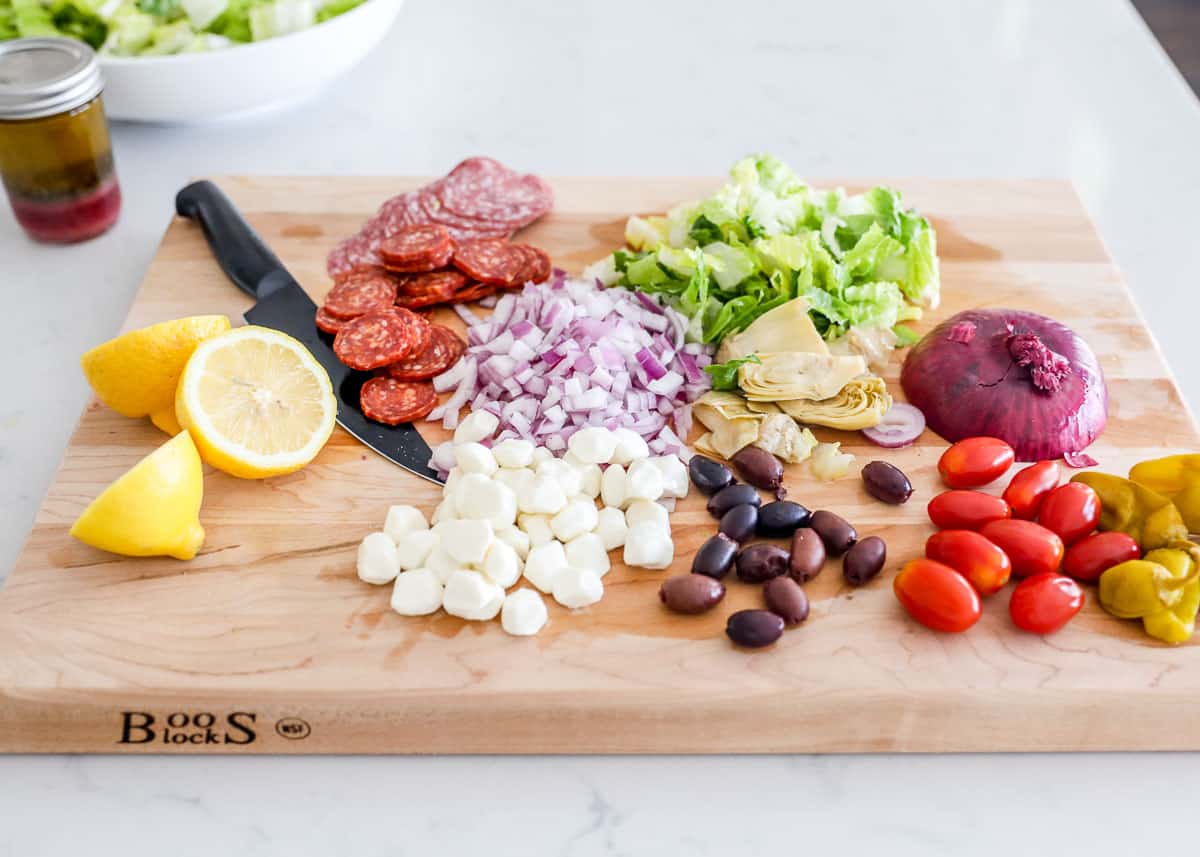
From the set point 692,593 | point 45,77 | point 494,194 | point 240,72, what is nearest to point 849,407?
point 692,593

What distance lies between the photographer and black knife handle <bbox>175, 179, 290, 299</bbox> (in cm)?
223

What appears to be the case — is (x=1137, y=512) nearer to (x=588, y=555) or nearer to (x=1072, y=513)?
(x=1072, y=513)

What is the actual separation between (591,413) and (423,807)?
27.8 inches

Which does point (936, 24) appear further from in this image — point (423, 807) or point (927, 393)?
point (423, 807)

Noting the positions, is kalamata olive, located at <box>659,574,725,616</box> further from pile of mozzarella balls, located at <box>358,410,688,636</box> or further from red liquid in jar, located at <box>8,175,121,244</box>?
red liquid in jar, located at <box>8,175,121,244</box>

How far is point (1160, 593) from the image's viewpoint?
63.9 inches

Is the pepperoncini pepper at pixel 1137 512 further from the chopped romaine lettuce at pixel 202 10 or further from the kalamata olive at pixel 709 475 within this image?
the chopped romaine lettuce at pixel 202 10

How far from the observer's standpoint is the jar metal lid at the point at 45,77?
7.17 feet

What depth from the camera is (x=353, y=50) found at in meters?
2.69

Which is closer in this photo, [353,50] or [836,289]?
[836,289]

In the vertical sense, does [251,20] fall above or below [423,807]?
above

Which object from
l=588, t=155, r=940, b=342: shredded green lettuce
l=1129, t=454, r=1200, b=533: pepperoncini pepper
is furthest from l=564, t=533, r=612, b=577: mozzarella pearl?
l=1129, t=454, r=1200, b=533: pepperoncini pepper

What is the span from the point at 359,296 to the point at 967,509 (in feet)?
3.71

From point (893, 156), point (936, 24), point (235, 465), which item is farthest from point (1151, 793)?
point (936, 24)
